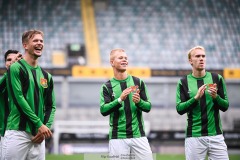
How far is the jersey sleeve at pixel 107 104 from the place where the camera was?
465 cm

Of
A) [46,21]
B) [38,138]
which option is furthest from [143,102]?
[46,21]

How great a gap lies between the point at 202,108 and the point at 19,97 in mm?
1972

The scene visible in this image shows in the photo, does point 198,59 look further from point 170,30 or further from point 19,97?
point 170,30

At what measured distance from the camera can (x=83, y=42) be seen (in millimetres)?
20125

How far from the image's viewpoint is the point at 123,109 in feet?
15.7

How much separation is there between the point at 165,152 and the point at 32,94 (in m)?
11.7

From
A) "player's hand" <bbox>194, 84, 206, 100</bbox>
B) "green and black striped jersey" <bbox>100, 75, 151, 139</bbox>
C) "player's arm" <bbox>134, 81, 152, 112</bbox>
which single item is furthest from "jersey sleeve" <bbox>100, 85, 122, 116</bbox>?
"player's hand" <bbox>194, 84, 206, 100</bbox>

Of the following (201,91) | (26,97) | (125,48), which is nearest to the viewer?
(26,97)

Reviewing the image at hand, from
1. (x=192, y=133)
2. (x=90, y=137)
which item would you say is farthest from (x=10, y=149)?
(x=90, y=137)

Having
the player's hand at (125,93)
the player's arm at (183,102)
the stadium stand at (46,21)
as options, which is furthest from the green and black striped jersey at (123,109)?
the stadium stand at (46,21)

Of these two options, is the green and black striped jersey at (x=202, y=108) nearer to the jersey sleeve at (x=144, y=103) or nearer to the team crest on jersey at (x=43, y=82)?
the jersey sleeve at (x=144, y=103)

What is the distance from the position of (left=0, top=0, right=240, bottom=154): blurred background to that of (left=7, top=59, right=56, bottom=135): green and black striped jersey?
1063cm

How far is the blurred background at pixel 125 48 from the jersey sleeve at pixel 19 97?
1076 centimetres

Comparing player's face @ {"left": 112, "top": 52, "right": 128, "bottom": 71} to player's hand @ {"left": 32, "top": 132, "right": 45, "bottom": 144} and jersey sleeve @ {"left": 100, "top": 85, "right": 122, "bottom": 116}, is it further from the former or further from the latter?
player's hand @ {"left": 32, "top": 132, "right": 45, "bottom": 144}
